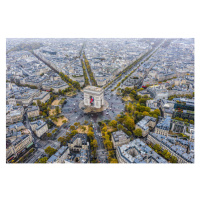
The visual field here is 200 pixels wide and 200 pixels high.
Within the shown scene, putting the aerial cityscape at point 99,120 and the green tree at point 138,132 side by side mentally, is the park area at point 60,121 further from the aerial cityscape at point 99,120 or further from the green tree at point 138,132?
the green tree at point 138,132

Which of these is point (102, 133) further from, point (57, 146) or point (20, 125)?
point (20, 125)

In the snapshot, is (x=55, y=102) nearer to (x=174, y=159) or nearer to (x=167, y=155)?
(x=167, y=155)

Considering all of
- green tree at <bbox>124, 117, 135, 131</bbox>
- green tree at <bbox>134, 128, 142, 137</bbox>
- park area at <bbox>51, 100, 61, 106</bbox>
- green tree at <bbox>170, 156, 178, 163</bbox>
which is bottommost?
green tree at <bbox>170, 156, 178, 163</bbox>

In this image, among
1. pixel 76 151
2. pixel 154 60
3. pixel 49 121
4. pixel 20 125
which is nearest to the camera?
pixel 76 151

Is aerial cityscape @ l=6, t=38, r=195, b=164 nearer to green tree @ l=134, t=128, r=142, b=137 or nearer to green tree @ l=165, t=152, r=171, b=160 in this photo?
green tree @ l=134, t=128, r=142, b=137

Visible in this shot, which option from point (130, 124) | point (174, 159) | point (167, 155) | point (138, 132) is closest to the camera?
point (174, 159)

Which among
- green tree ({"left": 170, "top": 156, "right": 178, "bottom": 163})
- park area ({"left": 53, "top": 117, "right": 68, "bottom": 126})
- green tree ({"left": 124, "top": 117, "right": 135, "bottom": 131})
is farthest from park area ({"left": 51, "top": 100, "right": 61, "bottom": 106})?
green tree ({"left": 170, "top": 156, "right": 178, "bottom": 163})

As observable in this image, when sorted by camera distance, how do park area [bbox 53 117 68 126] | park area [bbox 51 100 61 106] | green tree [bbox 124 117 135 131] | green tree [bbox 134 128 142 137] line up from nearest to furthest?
green tree [bbox 134 128 142 137]
green tree [bbox 124 117 135 131]
park area [bbox 53 117 68 126]
park area [bbox 51 100 61 106]

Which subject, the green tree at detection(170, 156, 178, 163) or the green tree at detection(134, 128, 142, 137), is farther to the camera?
the green tree at detection(134, 128, 142, 137)

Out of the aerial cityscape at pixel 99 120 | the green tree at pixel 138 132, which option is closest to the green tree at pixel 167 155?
the aerial cityscape at pixel 99 120

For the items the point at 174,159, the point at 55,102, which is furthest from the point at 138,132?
the point at 55,102

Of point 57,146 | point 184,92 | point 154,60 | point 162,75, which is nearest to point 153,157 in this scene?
point 57,146
